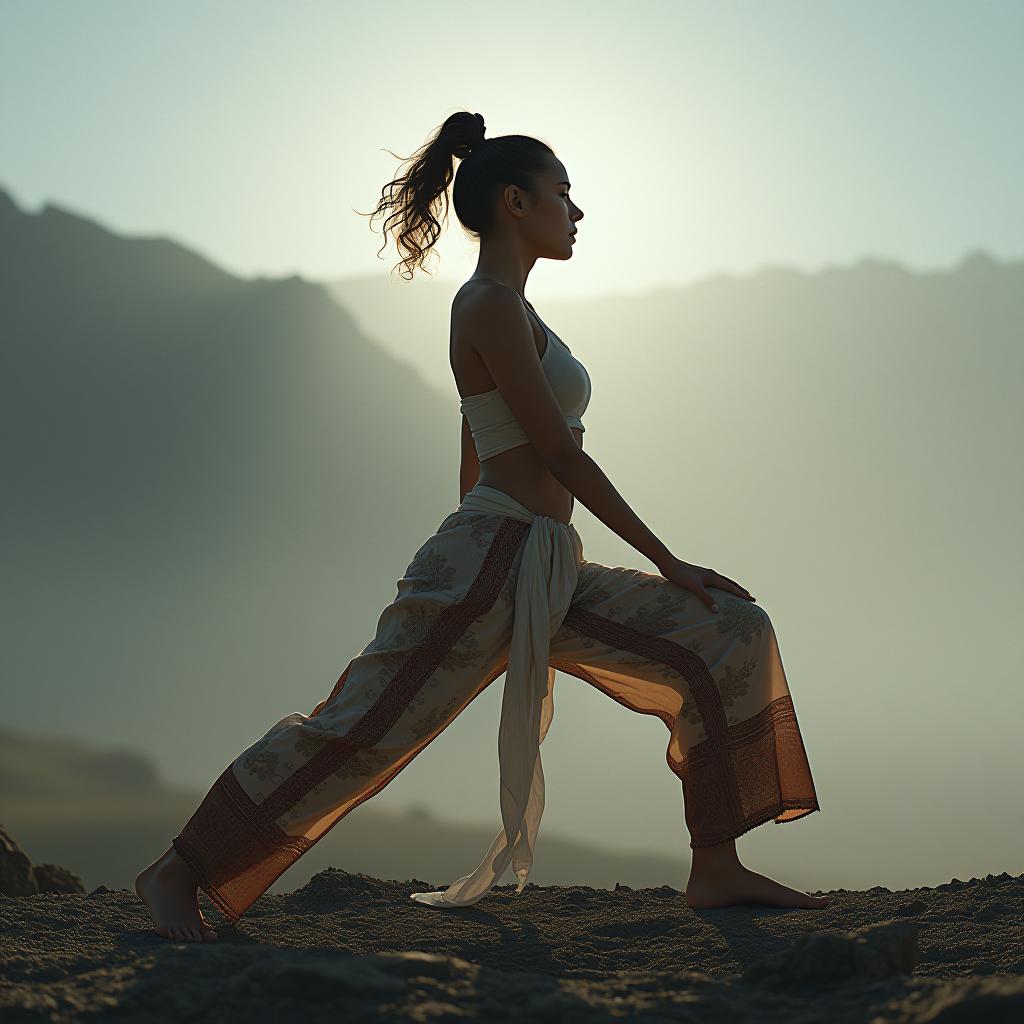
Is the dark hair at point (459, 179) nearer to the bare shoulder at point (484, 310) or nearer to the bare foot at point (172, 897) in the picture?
the bare shoulder at point (484, 310)

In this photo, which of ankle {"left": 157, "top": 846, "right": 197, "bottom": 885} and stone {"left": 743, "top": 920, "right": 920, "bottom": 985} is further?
ankle {"left": 157, "top": 846, "right": 197, "bottom": 885}

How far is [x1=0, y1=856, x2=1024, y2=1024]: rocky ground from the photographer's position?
1.82 metres

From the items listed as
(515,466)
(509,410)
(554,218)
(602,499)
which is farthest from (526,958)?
(554,218)

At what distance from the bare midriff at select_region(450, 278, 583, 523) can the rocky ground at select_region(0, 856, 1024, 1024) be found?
1.06 m

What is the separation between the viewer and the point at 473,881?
3305 millimetres

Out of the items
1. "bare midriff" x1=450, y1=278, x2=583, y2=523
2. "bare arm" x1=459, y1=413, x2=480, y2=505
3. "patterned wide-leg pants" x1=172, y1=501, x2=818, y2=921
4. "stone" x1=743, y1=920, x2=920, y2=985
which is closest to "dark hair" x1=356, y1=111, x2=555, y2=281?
"bare midriff" x1=450, y1=278, x2=583, y2=523

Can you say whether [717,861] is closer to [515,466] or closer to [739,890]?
[739,890]

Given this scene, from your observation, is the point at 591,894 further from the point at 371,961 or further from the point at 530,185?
the point at 530,185

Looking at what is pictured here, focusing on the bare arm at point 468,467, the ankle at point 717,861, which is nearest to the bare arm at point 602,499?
the bare arm at point 468,467

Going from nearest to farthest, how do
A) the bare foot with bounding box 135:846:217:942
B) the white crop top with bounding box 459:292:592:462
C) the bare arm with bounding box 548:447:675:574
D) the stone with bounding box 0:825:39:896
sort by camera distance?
the bare foot with bounding box 135:846:217:942 < the bare arm with bounding box 548:447:675:574 < the white crop top with bounding box 459:292:592:462 < the stone with bounding box 0:825:39:896

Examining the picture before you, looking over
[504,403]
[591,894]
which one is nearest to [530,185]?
[504,403]

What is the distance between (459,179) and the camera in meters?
3.31

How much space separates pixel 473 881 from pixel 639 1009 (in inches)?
60.8

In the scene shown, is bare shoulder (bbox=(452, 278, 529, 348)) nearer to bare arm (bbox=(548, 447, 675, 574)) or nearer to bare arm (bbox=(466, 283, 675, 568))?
bare arm (bbox=(466, 283, 675, 568))
